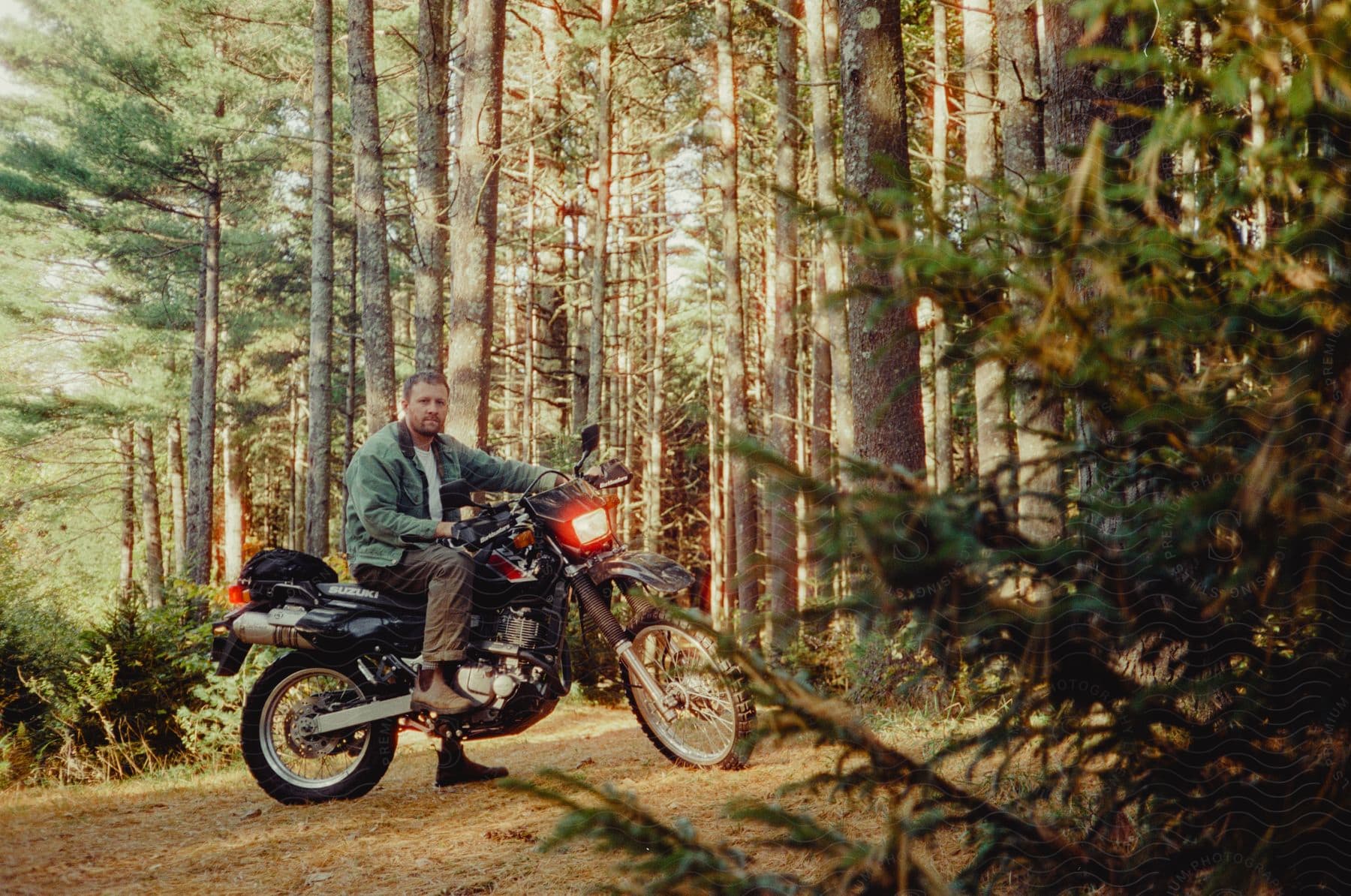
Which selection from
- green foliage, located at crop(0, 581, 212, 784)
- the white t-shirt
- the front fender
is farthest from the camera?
green foliage, located at crop(0, 581, 212, 784)

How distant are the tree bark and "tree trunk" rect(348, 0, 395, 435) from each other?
3387 mm

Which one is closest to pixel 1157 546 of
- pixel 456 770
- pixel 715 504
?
pixel 456 770

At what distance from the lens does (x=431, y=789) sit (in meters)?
5.99

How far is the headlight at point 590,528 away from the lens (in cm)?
552

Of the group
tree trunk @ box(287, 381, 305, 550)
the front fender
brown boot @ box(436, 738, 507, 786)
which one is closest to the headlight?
the front fender

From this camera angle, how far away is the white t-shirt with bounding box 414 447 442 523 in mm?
5797

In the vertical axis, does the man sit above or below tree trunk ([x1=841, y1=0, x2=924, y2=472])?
below

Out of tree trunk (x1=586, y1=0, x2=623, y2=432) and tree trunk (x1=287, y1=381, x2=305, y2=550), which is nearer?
tree trunk (x1=586, y1=0, x2=623, y2=432)

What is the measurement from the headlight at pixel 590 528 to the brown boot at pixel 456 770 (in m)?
1.38

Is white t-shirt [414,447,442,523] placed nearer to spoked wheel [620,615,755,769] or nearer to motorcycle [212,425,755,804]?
motorcycle [212,425,755,804]

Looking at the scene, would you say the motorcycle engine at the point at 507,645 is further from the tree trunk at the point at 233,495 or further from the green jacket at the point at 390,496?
the tree trunk at the point at 233,495

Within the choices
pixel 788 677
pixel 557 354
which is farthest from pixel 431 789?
pixel 557 354

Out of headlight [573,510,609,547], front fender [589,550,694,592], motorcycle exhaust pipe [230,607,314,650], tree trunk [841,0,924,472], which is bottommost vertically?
motorcycle exhaust pipe [230,607,314,650]

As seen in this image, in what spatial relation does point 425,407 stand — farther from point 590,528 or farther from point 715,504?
point 715,504
